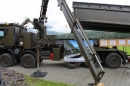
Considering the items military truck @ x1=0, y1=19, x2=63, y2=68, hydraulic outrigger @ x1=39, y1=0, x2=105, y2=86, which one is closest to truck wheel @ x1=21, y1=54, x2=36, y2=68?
military truck @ x1=0, y1=19, x2=63, y2=68

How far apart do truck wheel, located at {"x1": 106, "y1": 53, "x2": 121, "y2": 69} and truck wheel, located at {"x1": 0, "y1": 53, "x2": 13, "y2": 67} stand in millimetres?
5780

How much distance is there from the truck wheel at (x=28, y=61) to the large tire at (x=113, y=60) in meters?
4.35

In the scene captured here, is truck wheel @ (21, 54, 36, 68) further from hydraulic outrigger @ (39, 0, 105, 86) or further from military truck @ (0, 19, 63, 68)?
hydraulic outrigger @ (39, 0, 105, 86)

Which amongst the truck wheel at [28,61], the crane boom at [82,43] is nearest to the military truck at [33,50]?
the truck wheel at [28,61]

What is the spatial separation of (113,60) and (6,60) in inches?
251

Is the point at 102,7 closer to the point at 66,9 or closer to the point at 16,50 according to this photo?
the point at 66,9

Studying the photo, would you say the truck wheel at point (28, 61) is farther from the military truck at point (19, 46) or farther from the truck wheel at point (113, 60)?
the truck wheel at point (113, 60)

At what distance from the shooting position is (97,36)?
10070mm

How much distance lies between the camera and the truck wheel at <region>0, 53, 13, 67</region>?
10.5 meters

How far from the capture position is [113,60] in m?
10.0

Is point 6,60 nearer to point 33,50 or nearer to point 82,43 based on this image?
point 33,50

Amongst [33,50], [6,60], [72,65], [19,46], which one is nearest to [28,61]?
[33,50]

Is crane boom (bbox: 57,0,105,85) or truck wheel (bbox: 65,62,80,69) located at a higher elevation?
crane boom (bbox: 57,0,105,85)

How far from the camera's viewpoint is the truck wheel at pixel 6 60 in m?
10.5
